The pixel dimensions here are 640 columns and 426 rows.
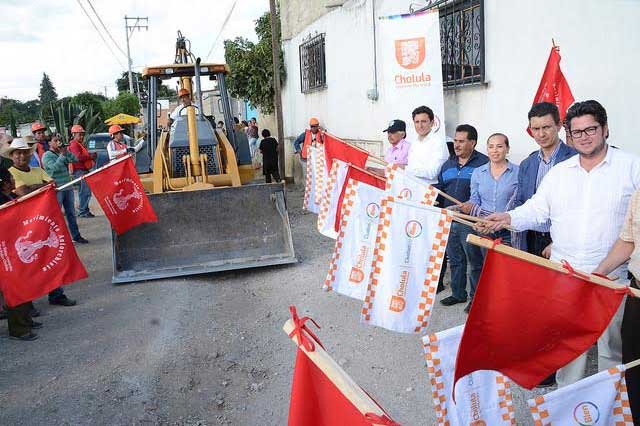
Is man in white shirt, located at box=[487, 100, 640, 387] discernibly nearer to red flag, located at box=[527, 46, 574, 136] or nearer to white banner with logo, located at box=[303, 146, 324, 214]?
red flag, located at box=[527, 46, 574, 136]

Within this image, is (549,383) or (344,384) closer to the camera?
(344,384)

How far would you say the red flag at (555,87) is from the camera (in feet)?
14.9

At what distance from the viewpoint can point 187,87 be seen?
8.55 metres

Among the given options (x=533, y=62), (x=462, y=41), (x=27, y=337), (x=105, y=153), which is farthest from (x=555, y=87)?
(x=105, y=153)

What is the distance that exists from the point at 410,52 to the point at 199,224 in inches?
129

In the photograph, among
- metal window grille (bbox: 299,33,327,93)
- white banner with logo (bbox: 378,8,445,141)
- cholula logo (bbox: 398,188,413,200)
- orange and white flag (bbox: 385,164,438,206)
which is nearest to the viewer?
orange and white flag (bbox: 385,164,438,206)

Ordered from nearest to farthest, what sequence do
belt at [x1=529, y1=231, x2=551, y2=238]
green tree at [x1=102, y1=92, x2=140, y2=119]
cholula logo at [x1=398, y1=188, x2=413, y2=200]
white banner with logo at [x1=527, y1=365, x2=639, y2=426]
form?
white banner with logo at [x1=527, y1=365, x2=639, y2=426]
belt at [x1=529, y1=231, x2=551, y2=238]
cholula logo at [x1=398, y1=188, x2=413, y2=200]
green tree at [x1=102, y1=92, x2=140, y2=119]

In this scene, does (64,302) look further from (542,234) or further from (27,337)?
(542,234)

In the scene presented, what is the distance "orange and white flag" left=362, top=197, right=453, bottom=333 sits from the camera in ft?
11.8

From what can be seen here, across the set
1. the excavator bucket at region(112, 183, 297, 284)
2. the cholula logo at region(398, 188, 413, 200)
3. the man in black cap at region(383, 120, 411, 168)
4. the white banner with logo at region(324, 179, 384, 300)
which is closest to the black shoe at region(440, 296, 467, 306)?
the white banner with logo at region(324, 179, 384, 300)

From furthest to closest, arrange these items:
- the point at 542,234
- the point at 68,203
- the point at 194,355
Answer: the point at 68,203, the point at 194,355, the point at 542,234

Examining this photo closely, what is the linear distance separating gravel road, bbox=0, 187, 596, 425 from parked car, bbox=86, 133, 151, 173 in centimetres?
269

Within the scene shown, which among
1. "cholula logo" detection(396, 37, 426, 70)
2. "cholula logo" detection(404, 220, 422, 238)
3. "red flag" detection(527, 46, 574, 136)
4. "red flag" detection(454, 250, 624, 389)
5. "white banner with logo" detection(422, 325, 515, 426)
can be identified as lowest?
"white banner with logo" detection(422, 325, 515, 426)

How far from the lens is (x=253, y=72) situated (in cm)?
1568
